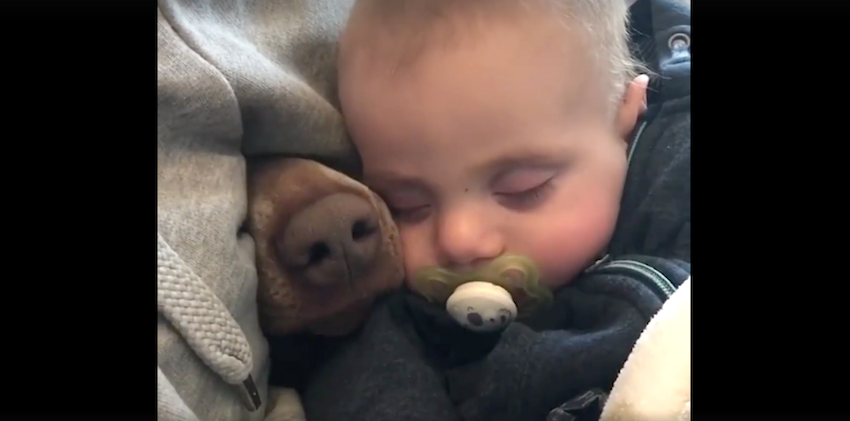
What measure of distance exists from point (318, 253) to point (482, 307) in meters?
0.13

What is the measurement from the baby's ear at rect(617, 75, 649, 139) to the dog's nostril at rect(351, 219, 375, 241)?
0.88 feet

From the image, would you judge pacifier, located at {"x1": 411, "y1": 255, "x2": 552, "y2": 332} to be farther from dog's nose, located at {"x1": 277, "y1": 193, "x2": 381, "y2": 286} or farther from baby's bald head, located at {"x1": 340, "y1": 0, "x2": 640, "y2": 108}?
baby's bald head, located at {"x1": 340, "y1": 0, "x2": 640, "y2": 108}

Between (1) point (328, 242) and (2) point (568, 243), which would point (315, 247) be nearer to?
(1) point (328, 242)

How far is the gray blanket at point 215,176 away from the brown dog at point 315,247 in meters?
0.02

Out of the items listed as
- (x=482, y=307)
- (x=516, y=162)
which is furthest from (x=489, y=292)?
(x=516, y=162)

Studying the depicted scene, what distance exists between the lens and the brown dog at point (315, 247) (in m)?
0.64

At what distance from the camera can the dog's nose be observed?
0.64 m

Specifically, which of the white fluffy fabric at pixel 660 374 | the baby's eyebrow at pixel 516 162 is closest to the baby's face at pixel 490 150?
the baby's eyebrow at pixel 516 162

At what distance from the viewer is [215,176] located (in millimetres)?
630

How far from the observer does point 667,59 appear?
87cm
